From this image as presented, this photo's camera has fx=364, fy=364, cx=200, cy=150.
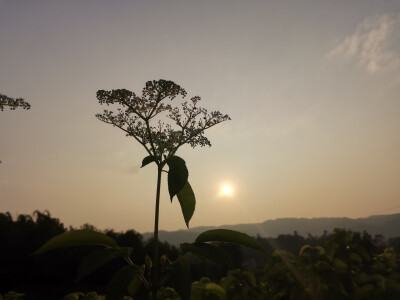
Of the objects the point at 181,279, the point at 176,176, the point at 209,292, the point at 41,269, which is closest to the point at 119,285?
the point at 181,279

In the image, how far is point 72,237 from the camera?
250cm

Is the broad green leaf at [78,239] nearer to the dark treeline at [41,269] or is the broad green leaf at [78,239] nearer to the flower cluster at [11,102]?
the flower cluster at [11,102]

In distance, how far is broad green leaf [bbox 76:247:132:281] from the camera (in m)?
2.14

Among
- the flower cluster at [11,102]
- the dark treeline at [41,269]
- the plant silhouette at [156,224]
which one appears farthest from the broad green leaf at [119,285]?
the dark treeline at [41,269]

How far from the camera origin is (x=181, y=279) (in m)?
2.35

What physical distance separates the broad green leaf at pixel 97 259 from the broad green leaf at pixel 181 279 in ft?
1.15

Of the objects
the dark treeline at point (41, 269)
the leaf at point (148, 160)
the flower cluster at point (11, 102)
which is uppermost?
the flower cluster at point (11, 102)

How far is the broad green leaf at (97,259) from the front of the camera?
214 centimetres

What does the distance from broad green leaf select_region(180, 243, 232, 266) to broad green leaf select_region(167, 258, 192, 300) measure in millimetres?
135

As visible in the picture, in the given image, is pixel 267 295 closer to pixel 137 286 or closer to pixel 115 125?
pixel 137 286

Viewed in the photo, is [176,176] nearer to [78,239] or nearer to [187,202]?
[187,202]

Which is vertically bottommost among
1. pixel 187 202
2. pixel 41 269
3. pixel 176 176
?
pixel 41 269

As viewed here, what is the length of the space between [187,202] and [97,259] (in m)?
0.83

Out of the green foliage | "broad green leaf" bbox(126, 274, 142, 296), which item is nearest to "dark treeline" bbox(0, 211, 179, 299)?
the green foliage
